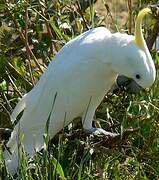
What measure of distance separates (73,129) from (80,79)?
366 mm

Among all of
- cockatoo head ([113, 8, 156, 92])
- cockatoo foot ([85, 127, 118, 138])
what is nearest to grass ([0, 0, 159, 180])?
cockatoo foot ([85, 127, 118, 138])

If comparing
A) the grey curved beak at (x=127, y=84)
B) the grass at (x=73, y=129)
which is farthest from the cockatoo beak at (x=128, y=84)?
the grass at (x=73, y=129)

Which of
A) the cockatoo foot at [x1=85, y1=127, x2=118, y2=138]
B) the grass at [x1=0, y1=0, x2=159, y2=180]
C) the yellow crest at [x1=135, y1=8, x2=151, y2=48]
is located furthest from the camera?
the cockatoo foot at [x1=85, y1=127, x2=118, y2=138]

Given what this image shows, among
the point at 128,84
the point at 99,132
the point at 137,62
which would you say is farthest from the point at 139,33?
the point at 99,132

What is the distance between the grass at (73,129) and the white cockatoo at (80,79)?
0.30ft

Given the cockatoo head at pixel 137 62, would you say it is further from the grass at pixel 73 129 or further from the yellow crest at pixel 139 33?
the grass at pixel 73 129

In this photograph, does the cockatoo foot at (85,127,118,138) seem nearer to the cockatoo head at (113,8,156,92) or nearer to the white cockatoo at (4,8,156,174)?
the white cockatoo at (4,8,156,174)

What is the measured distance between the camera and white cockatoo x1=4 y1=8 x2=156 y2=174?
197 cm

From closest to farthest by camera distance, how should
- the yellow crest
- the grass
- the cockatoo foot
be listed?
the yellow crest, the grass, the cockatoo foot

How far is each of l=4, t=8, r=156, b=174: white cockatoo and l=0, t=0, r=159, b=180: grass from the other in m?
0.09

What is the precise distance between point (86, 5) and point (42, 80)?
0.63m

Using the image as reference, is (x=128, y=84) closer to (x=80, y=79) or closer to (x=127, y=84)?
(x=127, y=84)

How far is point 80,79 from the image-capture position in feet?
6.75

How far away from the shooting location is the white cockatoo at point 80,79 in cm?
197
